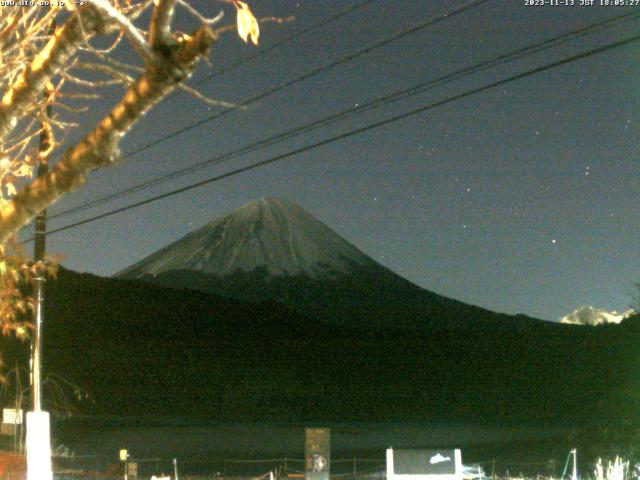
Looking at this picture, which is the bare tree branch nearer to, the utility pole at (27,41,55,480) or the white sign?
the utility pole at (27,41,55,480)

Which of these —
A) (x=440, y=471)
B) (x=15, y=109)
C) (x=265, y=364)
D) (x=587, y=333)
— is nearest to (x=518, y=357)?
(x=587, y=333)

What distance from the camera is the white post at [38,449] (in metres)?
13.7

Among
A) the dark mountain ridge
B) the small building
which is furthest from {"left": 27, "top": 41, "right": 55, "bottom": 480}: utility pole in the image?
the dark mountain ridge

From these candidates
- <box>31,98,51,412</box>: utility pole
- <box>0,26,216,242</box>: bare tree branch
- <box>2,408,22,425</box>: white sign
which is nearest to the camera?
<box>0,26,216,242</box>: bare tree branch

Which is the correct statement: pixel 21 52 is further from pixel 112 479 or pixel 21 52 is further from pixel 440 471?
pixel 112 479

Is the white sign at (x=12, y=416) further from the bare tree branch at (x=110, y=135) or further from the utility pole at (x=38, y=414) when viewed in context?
the bare tree branch at (x=110, y=135)

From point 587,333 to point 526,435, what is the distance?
89.4 m

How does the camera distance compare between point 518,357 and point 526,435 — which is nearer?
point 526,435

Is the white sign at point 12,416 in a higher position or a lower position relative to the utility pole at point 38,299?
lower

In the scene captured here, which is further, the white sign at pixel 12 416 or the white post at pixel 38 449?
the white sign at pixel 12 416

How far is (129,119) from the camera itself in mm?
5828

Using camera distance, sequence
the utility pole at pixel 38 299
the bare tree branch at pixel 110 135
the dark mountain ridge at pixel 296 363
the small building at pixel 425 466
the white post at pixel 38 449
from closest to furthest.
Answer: the bare tree branch at pixel 110 135, the white post at pixel 38 449, the small building at pixel 425 466, the utility pole at pixel 38 299, the dark mountain ridge at pixel 296 363

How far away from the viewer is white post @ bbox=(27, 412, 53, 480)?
541 inches

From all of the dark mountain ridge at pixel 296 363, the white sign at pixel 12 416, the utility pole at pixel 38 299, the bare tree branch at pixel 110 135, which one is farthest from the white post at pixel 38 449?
the dark mountain ridge at pixel 296 363
